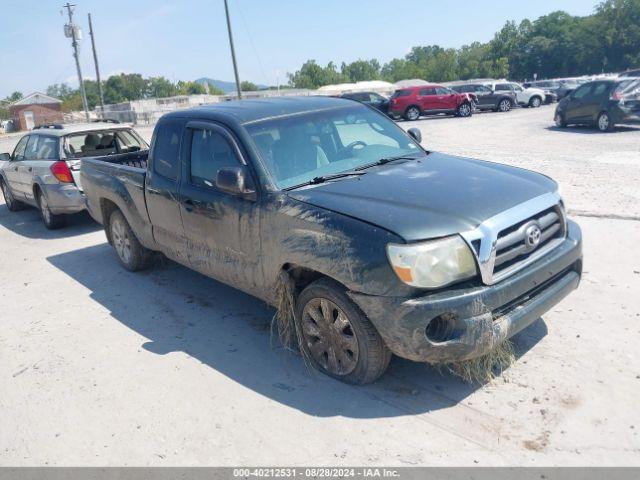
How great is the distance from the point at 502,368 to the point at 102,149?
747cm

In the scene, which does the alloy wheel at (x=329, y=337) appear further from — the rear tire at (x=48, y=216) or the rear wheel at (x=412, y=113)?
the rear wheel at (x=412, y=113)

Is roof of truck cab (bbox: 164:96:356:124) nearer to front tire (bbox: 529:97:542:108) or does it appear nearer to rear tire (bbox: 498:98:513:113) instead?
Result: rear tire (bbox: 498:98:513:113)

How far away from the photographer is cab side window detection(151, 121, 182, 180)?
518 cm

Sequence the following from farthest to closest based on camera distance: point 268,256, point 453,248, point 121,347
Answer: point 121,347
point 268,256
point 453,248

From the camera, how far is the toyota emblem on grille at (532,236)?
367cm

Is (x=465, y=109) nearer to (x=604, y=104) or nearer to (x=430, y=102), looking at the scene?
(x=430, y=102)

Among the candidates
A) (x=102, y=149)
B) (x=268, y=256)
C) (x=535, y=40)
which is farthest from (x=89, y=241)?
(x=535, y=40)

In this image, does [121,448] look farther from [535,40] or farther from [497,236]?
[535,40]

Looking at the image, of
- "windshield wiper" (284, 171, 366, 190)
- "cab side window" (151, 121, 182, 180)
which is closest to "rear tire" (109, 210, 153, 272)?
"cab side window" (151, 121, 182, 180)

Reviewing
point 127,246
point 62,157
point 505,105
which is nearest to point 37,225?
point 62,157

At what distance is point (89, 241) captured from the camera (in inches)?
338

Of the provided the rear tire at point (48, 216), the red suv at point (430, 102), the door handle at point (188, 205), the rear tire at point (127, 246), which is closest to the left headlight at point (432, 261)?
the door handle at point (188, 205)

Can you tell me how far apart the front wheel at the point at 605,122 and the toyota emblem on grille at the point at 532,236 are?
1503cm

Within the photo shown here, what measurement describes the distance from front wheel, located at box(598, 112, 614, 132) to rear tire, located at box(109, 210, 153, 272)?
14.9 meters
